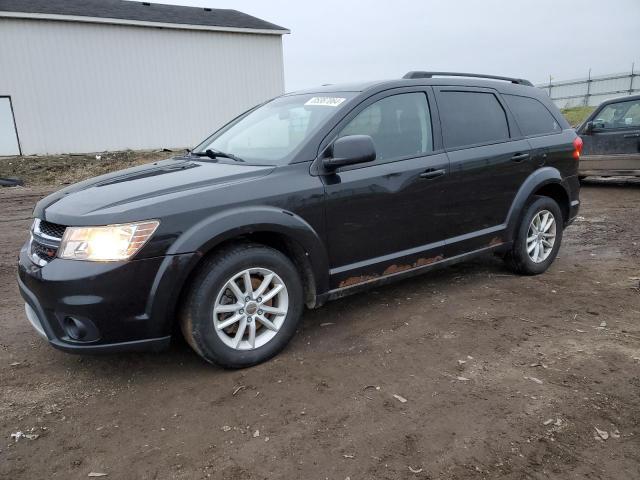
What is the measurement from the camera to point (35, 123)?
673 inches

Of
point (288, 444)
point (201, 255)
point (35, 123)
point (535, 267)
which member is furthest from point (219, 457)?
point (35, 123)

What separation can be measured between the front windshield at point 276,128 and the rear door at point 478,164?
1.02 metres

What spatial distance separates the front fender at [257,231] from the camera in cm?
288

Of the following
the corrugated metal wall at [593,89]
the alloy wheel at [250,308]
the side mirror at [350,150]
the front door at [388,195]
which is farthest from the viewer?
the corrugated metal wall at [593,89]

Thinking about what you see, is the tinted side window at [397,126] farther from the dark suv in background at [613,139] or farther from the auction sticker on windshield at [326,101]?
the dark suv in background at [613,139]

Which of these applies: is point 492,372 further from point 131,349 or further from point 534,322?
point 131,349

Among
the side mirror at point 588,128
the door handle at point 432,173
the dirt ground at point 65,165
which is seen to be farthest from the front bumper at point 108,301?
the dirt ground at point 65,165

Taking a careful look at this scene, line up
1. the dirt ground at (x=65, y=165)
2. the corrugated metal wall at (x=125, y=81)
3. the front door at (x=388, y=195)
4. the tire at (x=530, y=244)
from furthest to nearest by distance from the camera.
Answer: the corrugated metal wall at (x=125, y=81), the dirt ground at (x=65, y=165), the tire at (x=530, y=244), the front door at (x=388, y=195)

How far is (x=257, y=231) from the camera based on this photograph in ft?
A: 10.3

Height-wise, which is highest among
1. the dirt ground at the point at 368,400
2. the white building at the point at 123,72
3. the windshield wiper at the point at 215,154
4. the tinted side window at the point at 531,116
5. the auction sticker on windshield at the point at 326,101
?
the white building at the point at 123,72

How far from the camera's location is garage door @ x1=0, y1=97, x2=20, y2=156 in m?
16.5

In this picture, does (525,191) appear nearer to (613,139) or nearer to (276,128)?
(276,128)

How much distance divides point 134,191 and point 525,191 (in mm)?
3371

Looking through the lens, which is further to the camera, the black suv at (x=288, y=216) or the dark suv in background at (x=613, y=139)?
the dark suv in background at (x=613, y=139)
